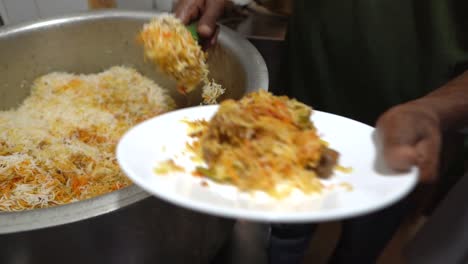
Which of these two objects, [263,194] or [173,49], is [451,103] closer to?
[263,194]

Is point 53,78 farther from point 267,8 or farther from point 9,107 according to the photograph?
point 267,8

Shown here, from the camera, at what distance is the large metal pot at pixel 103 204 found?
2.42ft

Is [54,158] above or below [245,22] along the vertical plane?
below

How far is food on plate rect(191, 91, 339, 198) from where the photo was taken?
2.08ft

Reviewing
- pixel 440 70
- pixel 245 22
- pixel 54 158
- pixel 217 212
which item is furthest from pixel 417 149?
pixel 245 22

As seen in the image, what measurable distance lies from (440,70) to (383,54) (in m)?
0.19

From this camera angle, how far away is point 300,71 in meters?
1.57

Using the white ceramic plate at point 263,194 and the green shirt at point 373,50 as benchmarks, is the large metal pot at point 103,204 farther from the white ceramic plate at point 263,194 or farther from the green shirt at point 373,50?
the green shirt at point 373,50

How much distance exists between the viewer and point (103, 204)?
2.46ft

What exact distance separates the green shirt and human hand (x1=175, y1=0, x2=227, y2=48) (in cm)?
37

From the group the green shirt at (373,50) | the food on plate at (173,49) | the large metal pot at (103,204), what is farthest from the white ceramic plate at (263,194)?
the green shirt at (373,50)

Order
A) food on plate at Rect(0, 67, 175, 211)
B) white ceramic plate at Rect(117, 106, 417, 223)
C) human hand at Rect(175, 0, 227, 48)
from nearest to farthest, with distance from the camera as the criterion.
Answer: white ceramic plate at Rect(117, 106, 417, 223) → food on plate at Rect(0, 67, 175, 211) → human hand at Rect(175, 0, 227, 48)

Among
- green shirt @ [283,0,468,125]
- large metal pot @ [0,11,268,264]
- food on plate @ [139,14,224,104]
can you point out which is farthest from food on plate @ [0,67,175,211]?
green shirt @ [283,0,468,125]

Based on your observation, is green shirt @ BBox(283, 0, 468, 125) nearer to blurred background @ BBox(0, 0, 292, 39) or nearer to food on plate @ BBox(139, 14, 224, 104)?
blurred background @ BBox(0, 0, 292, 39)
